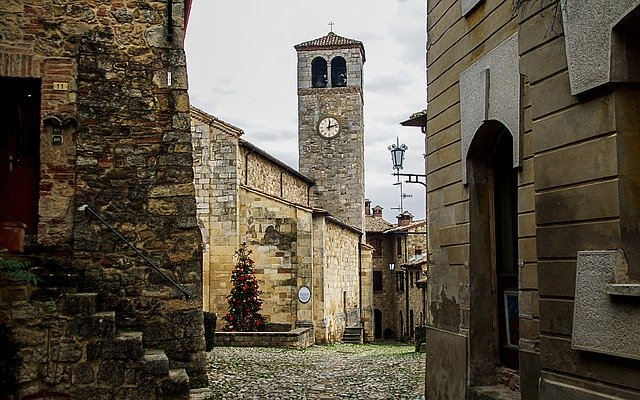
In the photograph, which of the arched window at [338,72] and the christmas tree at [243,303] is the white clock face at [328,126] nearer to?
the arched window at [338,72]

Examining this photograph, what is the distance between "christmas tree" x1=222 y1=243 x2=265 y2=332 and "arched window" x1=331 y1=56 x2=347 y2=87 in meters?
20.0

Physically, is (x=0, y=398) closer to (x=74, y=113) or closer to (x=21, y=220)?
(x=21, y=220)

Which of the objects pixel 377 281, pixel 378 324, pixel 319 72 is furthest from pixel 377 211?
pixel 319 72

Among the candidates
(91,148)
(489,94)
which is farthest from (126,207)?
(489,94)

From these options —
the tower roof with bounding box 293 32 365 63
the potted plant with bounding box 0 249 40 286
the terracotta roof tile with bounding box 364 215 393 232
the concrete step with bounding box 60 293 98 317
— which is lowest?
the concrete step with bounding box 60 293 98 317

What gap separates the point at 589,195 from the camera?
397cm

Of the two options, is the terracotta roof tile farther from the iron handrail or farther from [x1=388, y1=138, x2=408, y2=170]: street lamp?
the iron handrail

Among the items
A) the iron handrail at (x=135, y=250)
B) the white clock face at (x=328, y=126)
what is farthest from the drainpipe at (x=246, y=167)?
the iron handrail at (x=135, y=250)

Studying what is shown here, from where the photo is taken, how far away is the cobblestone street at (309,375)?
10717mm

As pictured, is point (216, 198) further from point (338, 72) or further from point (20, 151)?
point (338, 72)

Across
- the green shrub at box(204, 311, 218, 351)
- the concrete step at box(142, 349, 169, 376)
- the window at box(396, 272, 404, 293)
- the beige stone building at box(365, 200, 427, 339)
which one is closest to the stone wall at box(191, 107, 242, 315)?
the green shrub at box(204, 311, 218, 351)

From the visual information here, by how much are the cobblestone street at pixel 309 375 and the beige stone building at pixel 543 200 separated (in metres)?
3.66

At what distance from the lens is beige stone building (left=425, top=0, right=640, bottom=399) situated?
3.77 m

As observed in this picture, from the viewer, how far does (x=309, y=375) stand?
13.5 meters
